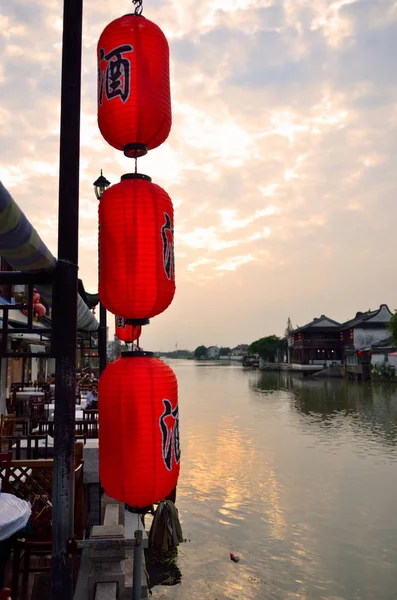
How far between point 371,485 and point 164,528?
27.0ft

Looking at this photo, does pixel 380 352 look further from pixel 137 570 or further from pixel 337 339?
pixel 137 570

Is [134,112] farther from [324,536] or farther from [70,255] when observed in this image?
[324,536]

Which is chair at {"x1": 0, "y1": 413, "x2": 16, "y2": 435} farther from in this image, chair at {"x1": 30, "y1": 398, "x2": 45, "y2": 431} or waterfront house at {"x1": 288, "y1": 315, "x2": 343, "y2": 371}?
waterfront house at {"x1": 288, "y1": 315, "x2": 343, "y2": 371}

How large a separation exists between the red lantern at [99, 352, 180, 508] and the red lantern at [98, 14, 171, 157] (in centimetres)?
206

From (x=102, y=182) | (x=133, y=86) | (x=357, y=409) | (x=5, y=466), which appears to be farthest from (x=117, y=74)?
(x=357, y=409)

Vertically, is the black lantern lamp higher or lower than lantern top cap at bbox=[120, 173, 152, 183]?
higher

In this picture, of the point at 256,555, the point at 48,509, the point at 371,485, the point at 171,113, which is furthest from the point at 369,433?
the point at 171,113

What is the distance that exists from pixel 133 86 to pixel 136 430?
305cm

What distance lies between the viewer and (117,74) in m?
4.30

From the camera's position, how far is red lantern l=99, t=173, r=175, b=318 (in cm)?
398

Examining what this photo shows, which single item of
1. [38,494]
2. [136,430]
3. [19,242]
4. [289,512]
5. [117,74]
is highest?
[117,74]

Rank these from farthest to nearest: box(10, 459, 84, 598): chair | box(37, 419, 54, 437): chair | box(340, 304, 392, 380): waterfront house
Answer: box(340, 304, 392, 380): waterfront house < box(37, 419, 54, 437): chair < box(10, 459, 84, 598): chair

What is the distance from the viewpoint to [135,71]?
4.25 metres

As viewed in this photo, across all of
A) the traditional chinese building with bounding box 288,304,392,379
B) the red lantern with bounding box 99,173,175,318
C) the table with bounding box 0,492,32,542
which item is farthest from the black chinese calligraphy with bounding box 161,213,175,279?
the traditional chinese building with bounding box 288,304,392,379
